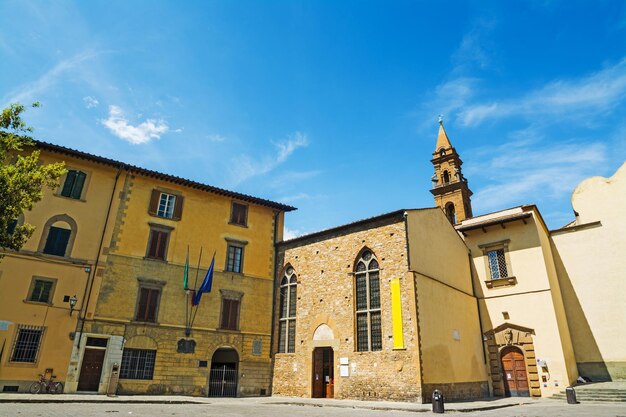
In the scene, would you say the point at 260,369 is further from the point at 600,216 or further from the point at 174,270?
the point at 600,216

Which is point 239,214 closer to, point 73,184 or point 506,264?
point 73,184

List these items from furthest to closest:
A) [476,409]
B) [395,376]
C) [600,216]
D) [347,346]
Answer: [600,216] → [347,346] → [395,376] → [476,409]

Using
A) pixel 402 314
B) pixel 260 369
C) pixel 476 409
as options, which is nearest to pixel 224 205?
pixel 260 369

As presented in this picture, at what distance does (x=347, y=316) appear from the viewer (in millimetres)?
19281

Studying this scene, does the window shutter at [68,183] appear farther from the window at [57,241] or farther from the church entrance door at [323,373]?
the church entrance door at [323,373]

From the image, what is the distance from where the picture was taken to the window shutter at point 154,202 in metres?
20.8

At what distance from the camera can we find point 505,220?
878 inches

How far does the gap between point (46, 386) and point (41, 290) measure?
4.08 meters

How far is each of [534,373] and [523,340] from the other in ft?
5.34

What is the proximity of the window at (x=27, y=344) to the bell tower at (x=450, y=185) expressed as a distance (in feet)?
89.7

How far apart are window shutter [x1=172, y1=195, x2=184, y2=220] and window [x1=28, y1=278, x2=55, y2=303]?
6.40m

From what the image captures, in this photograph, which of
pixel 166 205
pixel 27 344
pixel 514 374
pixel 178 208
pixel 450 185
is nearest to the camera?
pixel 27 344

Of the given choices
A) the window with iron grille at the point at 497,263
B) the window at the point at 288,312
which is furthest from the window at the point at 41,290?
the window with iron grille at the point at 497,263

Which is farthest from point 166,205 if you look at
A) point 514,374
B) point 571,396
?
point 571,396
